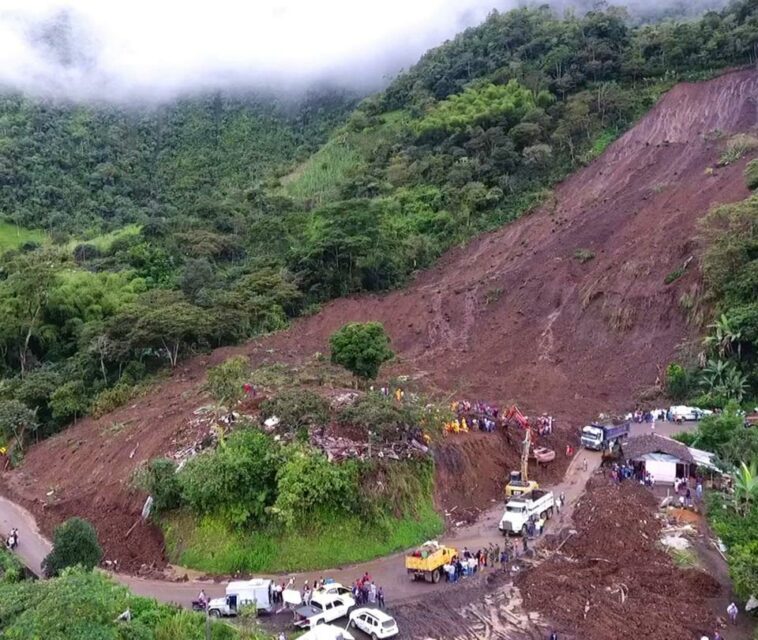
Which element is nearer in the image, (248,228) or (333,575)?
(333,575)

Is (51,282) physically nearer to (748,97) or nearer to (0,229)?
(0,229)

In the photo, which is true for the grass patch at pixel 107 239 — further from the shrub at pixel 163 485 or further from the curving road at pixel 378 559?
the shrub at pixel 163 485

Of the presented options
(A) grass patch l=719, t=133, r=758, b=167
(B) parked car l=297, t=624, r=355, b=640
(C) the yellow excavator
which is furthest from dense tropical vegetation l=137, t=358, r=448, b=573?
(A) grass patch l=719, t=133, r=758, b=167

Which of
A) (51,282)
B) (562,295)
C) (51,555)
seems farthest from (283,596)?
(51,282)

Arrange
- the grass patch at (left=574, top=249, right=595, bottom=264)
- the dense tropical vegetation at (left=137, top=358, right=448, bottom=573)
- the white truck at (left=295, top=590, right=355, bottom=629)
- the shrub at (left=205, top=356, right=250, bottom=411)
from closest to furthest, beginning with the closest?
the white truck at (left=295, top=590, right=355, bottom=629) → the dense tropical vegetation at (left=137, top=358, right=448, bottom=573) → the shrub at (left=205, top=356, right=250, bottom=411) → the grass patch at (left=574, top=249, right=595, bottom=264)

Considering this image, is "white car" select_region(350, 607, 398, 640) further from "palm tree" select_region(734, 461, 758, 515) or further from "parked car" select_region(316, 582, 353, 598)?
"palm tree" select_region(734, 461, 758, 515)

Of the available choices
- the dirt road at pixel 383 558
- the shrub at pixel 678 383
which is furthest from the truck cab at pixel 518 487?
the shrub at pixel 678 383
